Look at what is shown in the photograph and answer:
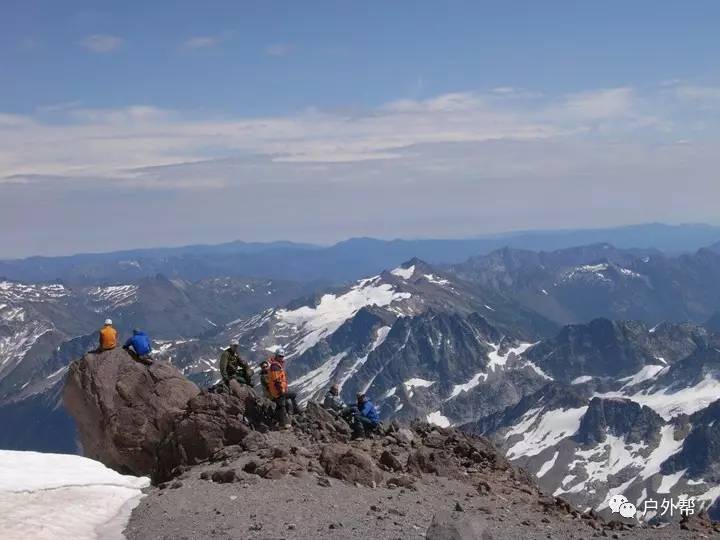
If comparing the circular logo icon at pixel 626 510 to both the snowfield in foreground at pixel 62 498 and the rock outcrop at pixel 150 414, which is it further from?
the snowfield in foreground at pixel 62 498

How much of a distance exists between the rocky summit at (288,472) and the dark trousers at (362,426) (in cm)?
50

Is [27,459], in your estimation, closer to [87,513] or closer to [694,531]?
[87,513]

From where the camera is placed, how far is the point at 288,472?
30359 millimetres

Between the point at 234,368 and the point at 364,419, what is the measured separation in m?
7.74

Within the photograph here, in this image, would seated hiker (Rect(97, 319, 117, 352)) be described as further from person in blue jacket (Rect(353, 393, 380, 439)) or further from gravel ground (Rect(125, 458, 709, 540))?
person in blue jacket (Rect(353, 393, 380, 439))

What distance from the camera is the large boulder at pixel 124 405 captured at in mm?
38812

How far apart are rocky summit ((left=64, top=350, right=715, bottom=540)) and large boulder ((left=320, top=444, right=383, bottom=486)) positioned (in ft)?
0.16

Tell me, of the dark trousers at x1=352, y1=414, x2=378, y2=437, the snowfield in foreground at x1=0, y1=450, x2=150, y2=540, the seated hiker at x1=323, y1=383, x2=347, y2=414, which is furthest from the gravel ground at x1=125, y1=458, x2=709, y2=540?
the seated hiker at x1=323, y1=383, x2=347, y2=414

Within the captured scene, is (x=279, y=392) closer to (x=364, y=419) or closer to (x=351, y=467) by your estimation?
(x=364, y=419)

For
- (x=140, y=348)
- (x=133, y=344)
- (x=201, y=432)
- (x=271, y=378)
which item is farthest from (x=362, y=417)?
(x=133, y=344)

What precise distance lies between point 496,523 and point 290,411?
14.6m

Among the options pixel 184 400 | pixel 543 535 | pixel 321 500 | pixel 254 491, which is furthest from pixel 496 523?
pixel 184 400

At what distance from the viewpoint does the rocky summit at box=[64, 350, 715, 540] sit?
2526 cm

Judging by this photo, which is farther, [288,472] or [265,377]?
[265,377]
